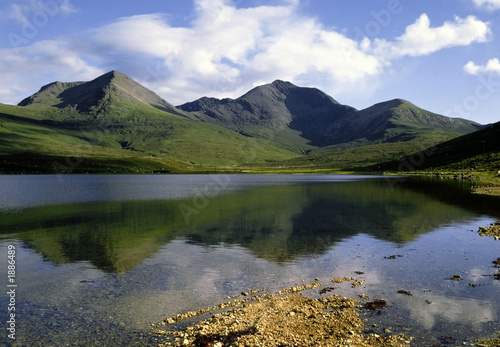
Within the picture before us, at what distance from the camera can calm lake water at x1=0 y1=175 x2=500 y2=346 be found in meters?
18.2

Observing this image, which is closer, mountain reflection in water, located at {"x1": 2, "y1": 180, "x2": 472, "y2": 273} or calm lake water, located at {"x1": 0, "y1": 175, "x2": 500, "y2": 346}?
calm lake water, located at {"x1": 0, "y1": 175, "x2": 500, "y2": 346}

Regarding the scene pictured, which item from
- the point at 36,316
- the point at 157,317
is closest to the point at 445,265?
the point at 157,317

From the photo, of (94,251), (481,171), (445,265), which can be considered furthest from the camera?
(481,171)

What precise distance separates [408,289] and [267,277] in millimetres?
10222

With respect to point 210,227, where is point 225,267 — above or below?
above

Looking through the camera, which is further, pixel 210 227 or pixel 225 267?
pixel 210 227

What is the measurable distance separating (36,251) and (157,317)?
77.1 feet

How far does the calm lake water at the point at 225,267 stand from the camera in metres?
18.2

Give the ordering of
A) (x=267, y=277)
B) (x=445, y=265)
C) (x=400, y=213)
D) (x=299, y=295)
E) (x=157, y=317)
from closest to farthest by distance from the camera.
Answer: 1. (x=157, y=317)
2. (x=299, y=295)
3. (x=267, y=277)
4. (x=445, y=265)
5. (x=400, y=213)

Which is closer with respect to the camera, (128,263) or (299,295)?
(299,295)

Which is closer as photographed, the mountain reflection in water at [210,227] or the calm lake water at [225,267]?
the calm lake water at [225,267]

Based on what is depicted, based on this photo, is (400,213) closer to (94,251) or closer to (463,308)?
(463,308)

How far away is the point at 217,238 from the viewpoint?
41438 millimetres

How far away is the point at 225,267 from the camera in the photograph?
2909cm
